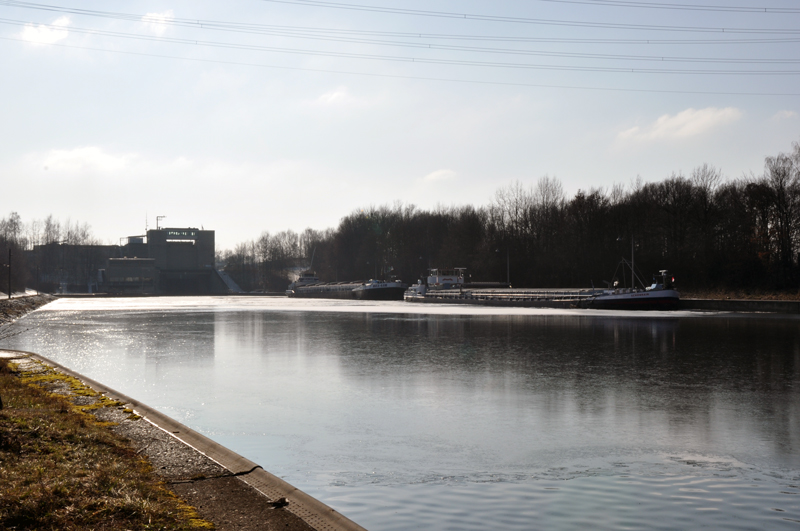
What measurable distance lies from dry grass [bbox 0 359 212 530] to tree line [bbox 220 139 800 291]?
193 ft

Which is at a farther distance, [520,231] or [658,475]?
[520,231]

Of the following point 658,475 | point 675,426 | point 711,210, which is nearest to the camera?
point 658,475

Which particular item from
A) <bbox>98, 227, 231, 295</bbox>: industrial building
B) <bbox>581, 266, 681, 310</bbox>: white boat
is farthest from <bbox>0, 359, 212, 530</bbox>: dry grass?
<bbox>98, 227, 231, 295</bbox>: industrial building

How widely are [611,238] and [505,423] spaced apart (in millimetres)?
79430

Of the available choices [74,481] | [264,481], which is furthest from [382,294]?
[74,481]

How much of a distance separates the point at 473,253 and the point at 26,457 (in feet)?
333

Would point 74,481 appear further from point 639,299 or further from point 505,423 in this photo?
point 639,299

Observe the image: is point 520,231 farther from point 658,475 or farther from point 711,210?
point 658,475

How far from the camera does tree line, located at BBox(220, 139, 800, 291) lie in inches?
2601

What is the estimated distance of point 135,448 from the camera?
8.69 meters

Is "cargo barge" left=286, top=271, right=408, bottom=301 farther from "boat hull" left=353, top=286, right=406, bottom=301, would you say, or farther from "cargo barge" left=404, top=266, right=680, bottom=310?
"cargo barge" left=404, top=266, right=680, bottom=310

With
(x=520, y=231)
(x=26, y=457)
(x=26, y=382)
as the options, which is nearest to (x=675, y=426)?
(x=26, y=457)

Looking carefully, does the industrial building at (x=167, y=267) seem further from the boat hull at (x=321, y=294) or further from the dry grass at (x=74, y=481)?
the dry grass at (x=74, y=481)

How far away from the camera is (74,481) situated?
6.48 meters
